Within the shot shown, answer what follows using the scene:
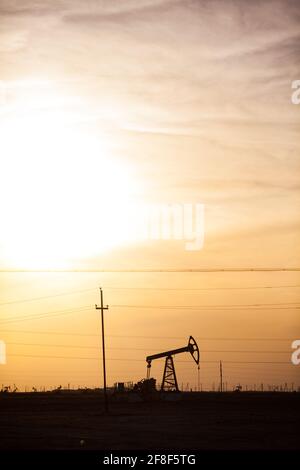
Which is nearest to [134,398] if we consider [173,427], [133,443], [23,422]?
[23,422]

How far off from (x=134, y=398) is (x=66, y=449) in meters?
54.9

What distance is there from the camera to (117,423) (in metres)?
45.6

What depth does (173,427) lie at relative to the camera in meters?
41.2
